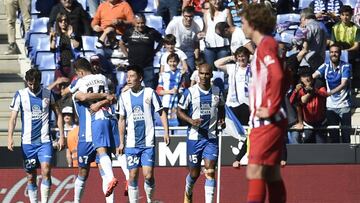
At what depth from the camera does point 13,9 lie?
20266mm

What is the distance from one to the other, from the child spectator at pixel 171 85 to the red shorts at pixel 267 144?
7.85 meters

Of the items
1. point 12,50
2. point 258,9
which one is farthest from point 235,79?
point 258,9

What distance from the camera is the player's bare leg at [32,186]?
15.8 metres

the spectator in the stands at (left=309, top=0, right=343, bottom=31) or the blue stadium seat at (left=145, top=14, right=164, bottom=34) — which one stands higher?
the spectator in the stands at (left=309, top=0, right=343, bottom=31)

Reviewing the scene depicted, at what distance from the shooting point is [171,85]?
18.2m

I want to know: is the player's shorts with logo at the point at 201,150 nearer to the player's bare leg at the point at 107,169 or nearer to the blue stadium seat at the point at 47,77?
the player's bare leg at the point at 107,169

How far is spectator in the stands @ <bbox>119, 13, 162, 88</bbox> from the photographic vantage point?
744 inches

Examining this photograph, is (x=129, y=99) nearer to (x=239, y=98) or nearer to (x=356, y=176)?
(x=239, y=98)

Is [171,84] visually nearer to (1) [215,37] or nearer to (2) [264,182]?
(1) [215,37]

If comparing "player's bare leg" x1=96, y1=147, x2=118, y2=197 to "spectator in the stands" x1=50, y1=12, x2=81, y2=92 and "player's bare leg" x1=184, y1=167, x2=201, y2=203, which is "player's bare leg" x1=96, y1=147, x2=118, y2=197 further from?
"spectator in the stands" x1=50, y1=12, x2=81, y2=92

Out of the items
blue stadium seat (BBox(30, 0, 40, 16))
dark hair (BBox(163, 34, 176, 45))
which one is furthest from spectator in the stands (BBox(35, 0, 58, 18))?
dark hair (BBox(163, 34, 176, 45))

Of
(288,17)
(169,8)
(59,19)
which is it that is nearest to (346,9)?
(288,17)

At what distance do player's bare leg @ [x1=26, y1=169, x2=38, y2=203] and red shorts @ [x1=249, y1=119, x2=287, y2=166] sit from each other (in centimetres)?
625

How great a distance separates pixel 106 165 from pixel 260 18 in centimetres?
543
